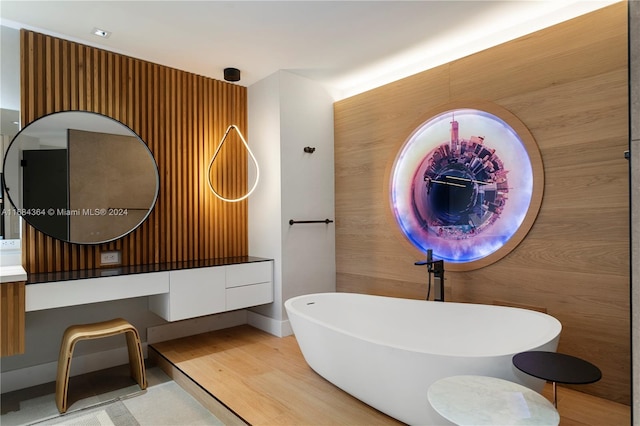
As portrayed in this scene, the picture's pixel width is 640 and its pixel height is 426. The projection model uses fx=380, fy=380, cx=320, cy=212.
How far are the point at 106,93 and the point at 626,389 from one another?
421 centimetres

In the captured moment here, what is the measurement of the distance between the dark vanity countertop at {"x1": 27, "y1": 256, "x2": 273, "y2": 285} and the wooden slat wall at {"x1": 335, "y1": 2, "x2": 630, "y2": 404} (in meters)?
1.75

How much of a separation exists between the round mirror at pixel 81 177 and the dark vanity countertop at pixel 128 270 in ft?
0.89

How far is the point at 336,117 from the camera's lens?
4.10 metres

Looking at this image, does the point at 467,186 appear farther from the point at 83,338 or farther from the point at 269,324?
the point at 83,338

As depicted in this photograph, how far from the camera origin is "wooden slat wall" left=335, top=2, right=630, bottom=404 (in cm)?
228

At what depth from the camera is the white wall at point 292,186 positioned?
366cm

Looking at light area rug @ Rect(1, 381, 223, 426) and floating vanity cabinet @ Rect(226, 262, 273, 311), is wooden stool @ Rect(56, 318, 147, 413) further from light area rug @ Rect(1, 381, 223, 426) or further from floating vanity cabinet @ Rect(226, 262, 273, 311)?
floating vanity cabinet @ Rect(226, 262, 273, 311)

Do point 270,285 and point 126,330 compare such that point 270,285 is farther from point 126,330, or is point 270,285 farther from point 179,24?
point 179,24

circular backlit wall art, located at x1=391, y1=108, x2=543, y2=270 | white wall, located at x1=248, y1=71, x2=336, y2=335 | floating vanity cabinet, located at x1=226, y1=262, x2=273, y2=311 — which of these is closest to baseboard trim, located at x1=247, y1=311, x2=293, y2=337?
white wall, located at x1=248, y1=71, x2=336, y2=335

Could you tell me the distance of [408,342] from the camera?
2818 millimetres

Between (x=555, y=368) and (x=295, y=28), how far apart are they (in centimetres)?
265

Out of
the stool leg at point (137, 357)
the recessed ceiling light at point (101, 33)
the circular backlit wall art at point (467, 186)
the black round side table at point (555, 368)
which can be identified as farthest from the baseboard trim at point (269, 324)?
the recessed ceiling light at point (101, 33)

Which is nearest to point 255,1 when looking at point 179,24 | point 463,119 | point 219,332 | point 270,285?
point 179,24

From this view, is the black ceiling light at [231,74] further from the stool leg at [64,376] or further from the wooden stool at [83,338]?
the stool leg at [64,376]
